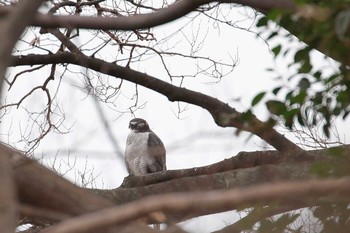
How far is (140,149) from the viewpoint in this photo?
35.7 ft

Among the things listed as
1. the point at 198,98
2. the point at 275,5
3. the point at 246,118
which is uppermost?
the point at 198,98

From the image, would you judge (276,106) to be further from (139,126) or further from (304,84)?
(139,126)

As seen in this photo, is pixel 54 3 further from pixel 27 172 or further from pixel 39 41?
pixel 27 172

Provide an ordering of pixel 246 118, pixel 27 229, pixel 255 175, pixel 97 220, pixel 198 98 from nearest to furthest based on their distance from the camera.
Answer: pixel 97 220, pixel 246 118, pixel 255 175, pixel 27 229, pixel 198 98

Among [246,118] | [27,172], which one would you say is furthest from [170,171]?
[27,172]

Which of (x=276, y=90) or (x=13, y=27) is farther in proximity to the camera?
(x=276, y=90)

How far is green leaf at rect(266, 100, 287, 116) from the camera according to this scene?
3.70 metres

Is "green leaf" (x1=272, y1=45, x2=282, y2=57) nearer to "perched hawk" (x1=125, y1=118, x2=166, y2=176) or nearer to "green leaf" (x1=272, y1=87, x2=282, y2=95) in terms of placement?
"green leaf" (x1=272, y1=87, x2=282, y2=95)

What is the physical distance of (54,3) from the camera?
7.15 meters

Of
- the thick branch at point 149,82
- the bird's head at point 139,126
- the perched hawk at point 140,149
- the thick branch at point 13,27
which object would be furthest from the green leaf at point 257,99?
the bird's head at point 139,126

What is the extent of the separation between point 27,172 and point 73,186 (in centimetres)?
51

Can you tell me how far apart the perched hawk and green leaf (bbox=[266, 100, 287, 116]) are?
22.0ft

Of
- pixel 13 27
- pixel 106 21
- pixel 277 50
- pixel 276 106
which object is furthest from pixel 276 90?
pixel 13 27

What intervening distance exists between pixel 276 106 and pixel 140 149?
722 centimetres
